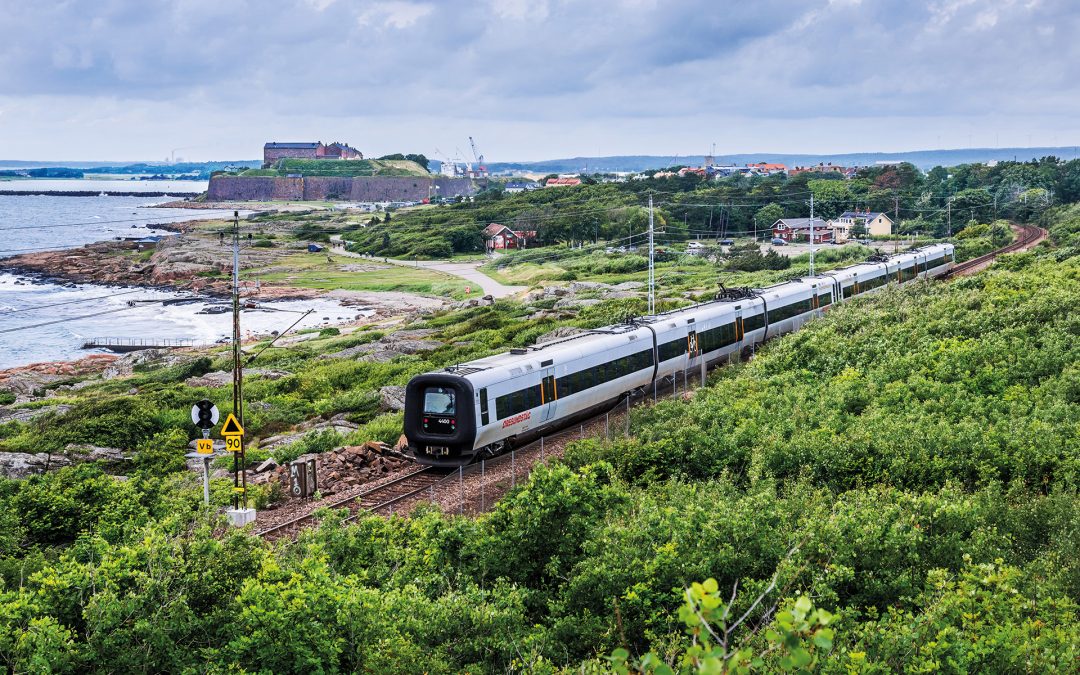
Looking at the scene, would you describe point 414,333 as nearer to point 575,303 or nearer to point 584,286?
point 575,303

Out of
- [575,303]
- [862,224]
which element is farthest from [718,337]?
[862,224]

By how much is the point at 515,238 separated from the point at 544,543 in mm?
114365

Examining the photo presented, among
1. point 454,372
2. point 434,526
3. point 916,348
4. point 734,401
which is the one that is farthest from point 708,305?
point 434,526

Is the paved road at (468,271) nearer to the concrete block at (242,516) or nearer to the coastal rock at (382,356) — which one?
the coastal rock at (382,356)

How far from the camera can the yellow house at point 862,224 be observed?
389 feet

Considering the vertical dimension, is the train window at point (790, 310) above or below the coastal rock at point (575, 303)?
above

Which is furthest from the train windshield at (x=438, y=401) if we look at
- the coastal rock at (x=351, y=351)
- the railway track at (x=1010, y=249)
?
the railway track at (x=1010, y=249)

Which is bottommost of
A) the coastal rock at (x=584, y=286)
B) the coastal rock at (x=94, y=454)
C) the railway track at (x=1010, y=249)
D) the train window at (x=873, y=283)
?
the coastal rock at (x=94, y=454)

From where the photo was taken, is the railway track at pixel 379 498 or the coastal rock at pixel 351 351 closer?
the railway track at pixel 379 498

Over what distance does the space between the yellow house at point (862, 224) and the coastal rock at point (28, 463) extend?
10196cm

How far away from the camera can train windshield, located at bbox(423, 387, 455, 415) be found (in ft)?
80.5

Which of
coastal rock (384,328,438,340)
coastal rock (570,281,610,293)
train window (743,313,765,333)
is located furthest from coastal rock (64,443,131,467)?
coastal rock (570,281,610,293)

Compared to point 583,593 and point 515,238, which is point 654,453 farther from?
point 515,238

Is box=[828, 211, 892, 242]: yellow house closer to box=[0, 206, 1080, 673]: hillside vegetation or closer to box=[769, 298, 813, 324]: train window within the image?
box=[769, 298, 813, 324]: train window
